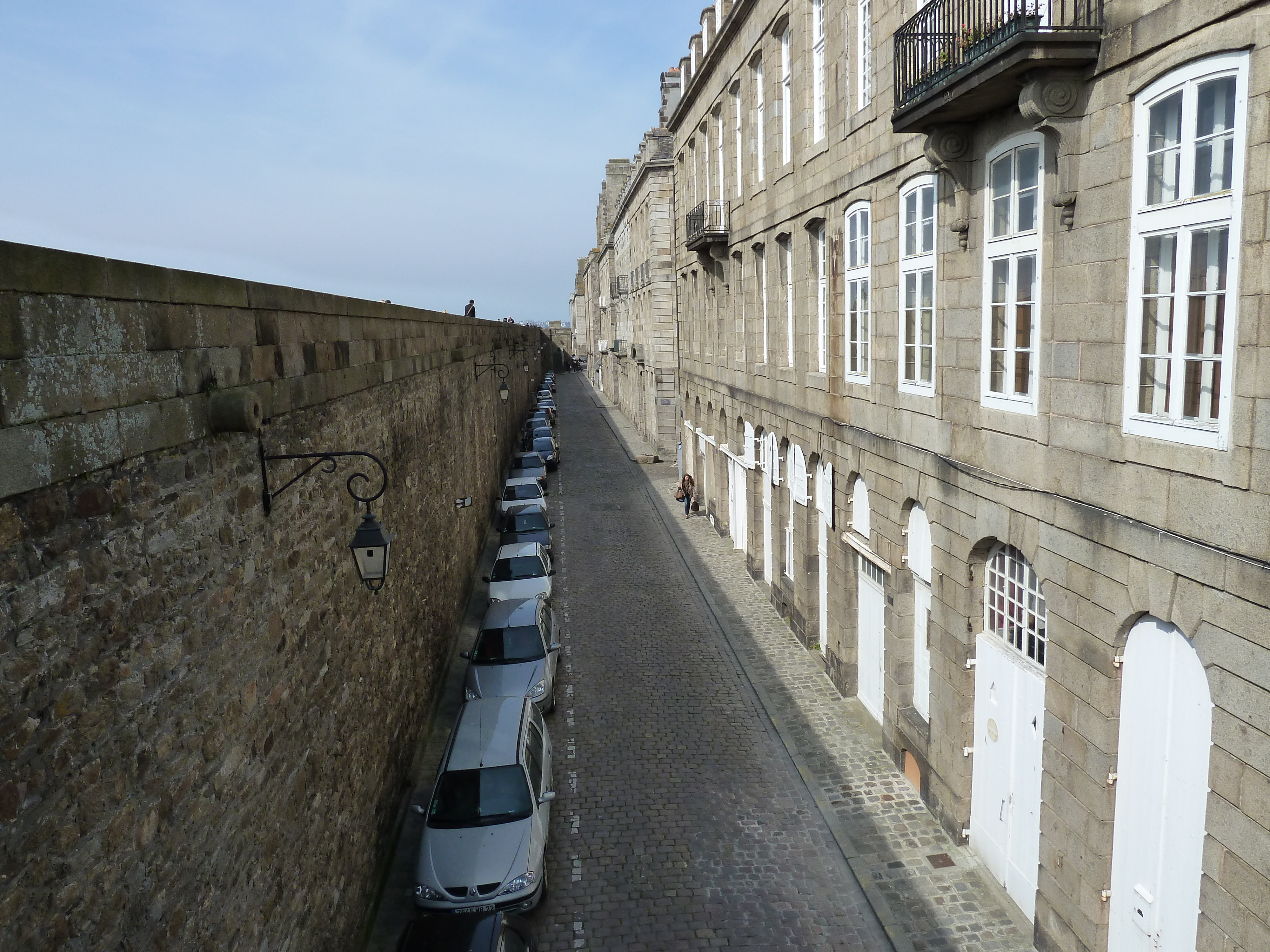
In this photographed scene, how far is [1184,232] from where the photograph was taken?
19.7 feet

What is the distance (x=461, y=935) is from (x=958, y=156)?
27.7 ft

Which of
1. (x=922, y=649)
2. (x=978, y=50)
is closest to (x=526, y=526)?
(x=922, y=649)

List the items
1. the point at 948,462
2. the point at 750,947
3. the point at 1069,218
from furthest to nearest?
the point at 948,462, the point at 750,947, the point at 1069,218

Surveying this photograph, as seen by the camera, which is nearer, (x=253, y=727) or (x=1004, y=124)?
(x=253, y=727)

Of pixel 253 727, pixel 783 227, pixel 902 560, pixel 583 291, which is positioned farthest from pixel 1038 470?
pixel 583 291

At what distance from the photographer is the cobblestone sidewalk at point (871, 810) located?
8578mm

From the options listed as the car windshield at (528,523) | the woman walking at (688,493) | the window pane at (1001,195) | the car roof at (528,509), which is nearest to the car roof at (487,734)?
the window pane at (1001,195)

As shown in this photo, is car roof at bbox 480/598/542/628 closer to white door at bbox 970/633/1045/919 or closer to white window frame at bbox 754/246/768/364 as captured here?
white window frame at bbox 754/246/768/364

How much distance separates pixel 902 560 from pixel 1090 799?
427cm

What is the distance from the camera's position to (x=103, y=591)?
4.35 metres

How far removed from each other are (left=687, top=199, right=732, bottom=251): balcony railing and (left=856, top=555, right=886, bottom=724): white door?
10.1 meters

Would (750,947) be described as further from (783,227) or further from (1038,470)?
(783,227)

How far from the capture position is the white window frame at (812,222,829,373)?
47.2 ft

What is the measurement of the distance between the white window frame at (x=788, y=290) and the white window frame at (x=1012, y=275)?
23.9 feet
